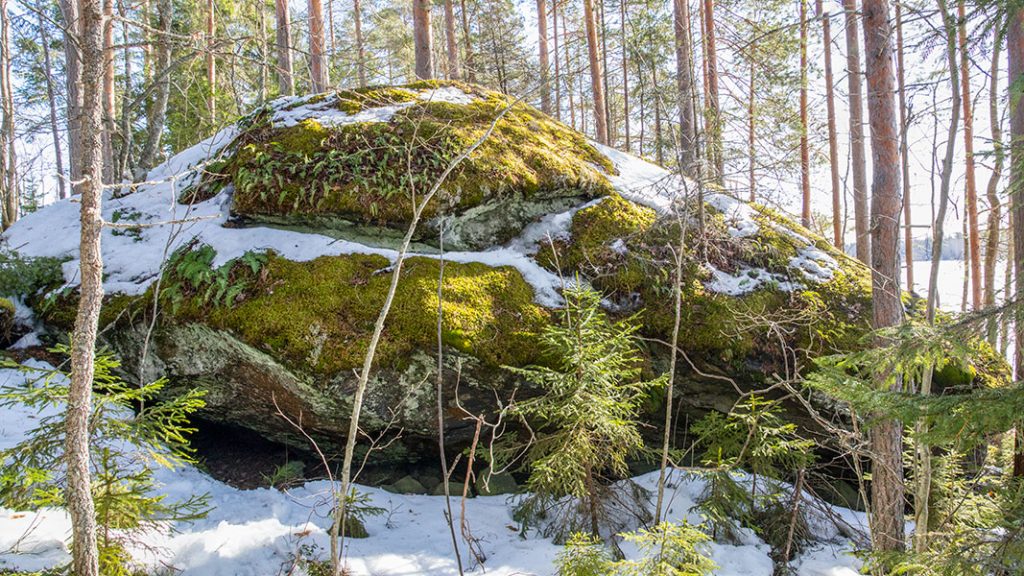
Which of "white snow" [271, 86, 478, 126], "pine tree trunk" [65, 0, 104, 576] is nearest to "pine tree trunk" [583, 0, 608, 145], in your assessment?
"white snow" [271, 86, 478, 126]

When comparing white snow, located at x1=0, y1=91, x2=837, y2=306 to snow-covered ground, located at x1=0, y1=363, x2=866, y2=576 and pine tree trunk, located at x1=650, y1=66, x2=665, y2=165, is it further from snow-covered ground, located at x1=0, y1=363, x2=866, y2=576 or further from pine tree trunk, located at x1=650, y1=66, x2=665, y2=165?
snow-covered ground, located at x1=0, y1=363, x2=866, y2=576

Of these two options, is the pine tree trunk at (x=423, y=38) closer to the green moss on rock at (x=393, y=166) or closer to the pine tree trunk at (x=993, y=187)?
the green moss on rock at (x=393, y=166)

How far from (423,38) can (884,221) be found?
8334 millimetres

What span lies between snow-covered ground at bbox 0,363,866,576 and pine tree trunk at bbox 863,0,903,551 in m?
0.72

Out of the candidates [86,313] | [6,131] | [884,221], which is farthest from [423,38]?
[6,131]

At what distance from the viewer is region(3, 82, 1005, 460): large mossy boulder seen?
205 inches

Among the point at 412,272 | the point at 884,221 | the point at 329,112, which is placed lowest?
the point at 412,272

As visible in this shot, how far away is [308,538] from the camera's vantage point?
457 centimetres

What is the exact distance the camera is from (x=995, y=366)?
598 centimetres

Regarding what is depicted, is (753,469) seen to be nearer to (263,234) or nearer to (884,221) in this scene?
(884,221)

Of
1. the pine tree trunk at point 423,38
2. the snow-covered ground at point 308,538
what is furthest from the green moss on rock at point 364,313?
the pine tree trunk at point 423,38

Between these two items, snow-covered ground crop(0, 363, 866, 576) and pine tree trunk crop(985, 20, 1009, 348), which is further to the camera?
pine tree trunk crop(985, 20, 1009, 348)

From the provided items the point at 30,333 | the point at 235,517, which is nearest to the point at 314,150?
the point at 30,333

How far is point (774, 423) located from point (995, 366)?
2.88 metres
